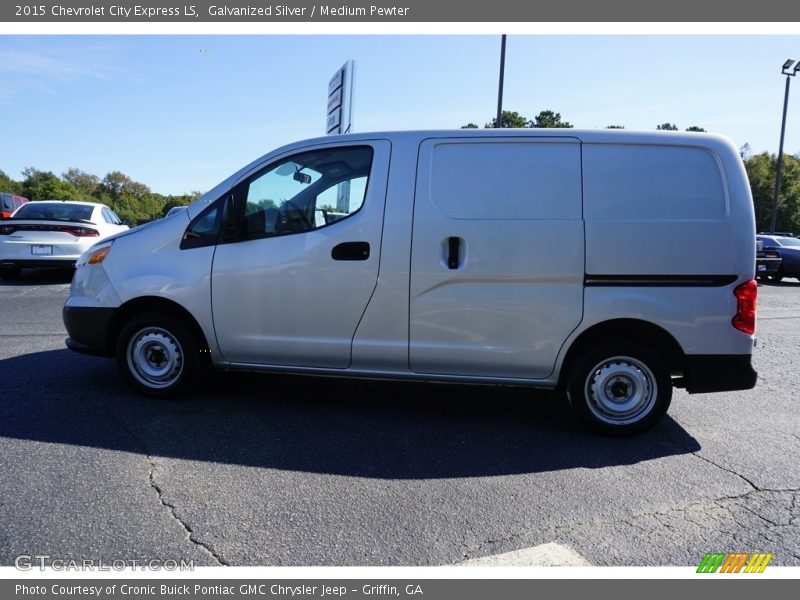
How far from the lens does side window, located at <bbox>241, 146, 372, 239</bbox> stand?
4.47 meters

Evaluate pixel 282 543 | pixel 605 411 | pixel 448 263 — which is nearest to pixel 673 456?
pixel 605 411

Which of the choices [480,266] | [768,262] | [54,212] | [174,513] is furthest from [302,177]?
[768,262]

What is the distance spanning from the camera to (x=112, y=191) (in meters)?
81.1

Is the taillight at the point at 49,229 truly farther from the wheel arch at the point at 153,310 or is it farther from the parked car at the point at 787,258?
the parked car at the point at 787,258

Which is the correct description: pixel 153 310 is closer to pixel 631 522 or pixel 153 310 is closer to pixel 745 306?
pixel 631 522

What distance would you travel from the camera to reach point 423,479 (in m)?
3.49

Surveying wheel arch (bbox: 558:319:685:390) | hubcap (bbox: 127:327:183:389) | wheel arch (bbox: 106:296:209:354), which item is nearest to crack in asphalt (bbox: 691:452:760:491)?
wheel arch (bbox: 558:319:685:390)

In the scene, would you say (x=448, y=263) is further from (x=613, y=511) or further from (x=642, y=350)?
(x=613, y=511)

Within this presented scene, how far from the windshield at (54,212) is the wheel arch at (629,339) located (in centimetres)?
1096

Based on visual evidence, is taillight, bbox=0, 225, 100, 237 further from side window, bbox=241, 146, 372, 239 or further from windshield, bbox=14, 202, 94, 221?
side window, bbox=241, 146, 372, 239

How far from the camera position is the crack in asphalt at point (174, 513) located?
266 centimetres

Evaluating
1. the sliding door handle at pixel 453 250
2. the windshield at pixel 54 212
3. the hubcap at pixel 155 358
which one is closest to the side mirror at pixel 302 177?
the sliding door handle at pixel 453 250

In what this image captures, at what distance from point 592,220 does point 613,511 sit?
1.92 m

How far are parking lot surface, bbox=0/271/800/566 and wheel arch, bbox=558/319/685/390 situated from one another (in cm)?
51
